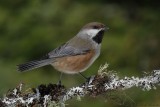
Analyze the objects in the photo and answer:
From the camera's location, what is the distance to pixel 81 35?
329 centimetres

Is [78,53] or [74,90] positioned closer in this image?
[74,90]

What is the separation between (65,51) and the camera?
3072 millimetres

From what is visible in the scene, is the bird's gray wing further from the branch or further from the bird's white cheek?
the branch

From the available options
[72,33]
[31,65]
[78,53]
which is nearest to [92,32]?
[78,53]

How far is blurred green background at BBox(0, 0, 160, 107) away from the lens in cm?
487

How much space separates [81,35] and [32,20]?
2.21 meters

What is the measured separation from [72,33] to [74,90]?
2.68m

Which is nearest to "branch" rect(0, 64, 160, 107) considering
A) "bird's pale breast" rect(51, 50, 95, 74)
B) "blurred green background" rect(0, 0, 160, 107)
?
"bird's pale breast" rect(51, 50, 95, 74)

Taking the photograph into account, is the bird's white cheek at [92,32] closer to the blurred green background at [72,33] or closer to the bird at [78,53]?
the bird at [78,53]

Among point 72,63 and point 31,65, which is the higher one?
point 72,63

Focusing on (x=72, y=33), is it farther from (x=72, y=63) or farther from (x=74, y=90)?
(x=74, y=90)

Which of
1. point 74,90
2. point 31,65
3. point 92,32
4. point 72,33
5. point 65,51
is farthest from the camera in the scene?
point 72,33

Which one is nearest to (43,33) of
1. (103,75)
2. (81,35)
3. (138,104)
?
(138,104)

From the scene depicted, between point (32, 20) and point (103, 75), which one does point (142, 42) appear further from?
point (103, 75)
